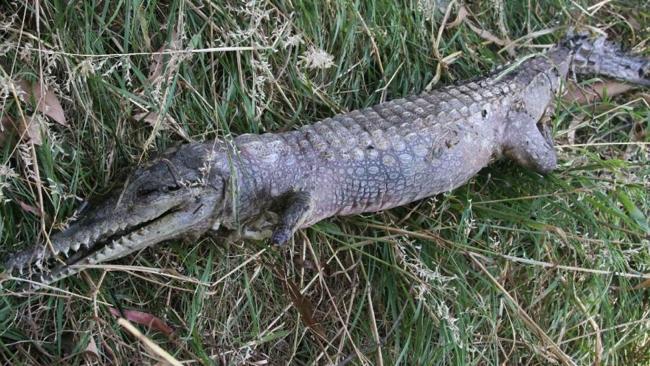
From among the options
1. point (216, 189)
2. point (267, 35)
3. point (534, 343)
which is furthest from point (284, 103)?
point (534, 343)

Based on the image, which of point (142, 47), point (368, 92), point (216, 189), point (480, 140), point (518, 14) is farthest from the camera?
point (518, 14)

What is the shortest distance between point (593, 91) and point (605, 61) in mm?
177

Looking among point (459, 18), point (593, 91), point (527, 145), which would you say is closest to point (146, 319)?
point (527, 145)

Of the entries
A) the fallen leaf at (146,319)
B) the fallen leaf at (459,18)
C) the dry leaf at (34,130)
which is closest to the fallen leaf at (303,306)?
the fallen leaf at (146,319)

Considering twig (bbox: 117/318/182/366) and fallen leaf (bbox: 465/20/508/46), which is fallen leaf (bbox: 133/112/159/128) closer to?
twig (bbox: 117/318/182/366)

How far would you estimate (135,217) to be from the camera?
2529mm

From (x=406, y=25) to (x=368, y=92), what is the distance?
407 mm

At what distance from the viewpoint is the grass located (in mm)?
2602

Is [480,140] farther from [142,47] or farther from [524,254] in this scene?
[142,47]

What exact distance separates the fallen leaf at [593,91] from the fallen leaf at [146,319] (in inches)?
94.8

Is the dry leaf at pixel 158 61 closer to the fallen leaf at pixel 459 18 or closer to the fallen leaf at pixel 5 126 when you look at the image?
the fallen leaf at pixel 5 126

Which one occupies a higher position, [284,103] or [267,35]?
[267,35]

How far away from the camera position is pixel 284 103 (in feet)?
10.1

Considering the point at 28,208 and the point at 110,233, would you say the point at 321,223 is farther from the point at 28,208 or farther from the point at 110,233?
the point at 28,208
